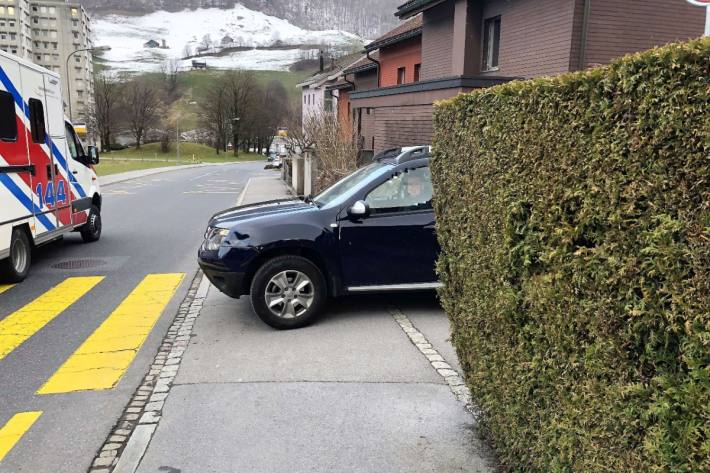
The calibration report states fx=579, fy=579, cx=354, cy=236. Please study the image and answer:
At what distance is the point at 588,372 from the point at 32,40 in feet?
441

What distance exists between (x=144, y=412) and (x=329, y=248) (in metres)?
2.51

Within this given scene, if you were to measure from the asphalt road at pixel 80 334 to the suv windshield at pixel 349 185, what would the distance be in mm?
2239

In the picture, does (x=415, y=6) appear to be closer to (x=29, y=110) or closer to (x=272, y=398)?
(x=29, y=110)

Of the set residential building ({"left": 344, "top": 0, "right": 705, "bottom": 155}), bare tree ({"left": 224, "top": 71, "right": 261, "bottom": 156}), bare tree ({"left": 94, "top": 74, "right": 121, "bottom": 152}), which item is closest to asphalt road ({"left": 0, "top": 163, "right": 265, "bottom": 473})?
residential building ({"left": 344, "top": 0, "right": 705, "bottom": 155})

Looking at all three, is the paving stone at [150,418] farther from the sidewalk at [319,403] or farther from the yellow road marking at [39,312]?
the yellow road marking at [39,312]

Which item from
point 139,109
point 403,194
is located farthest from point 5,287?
point 139,109

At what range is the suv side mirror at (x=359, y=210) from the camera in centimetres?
597

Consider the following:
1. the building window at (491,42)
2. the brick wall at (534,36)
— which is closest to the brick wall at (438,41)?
the building window at (491,42)

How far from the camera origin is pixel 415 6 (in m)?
18.3

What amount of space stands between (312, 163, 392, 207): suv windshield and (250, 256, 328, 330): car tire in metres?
0.85

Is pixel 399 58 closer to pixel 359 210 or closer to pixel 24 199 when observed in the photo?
pixel 24 199

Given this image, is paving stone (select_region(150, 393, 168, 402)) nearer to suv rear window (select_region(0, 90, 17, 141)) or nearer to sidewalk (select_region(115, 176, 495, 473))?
sidewalk (select_region(115, 176, 495, 473))

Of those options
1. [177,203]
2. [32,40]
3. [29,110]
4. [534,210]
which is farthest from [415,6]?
[32,40]

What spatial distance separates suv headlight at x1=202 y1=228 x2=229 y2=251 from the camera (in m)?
6.04
